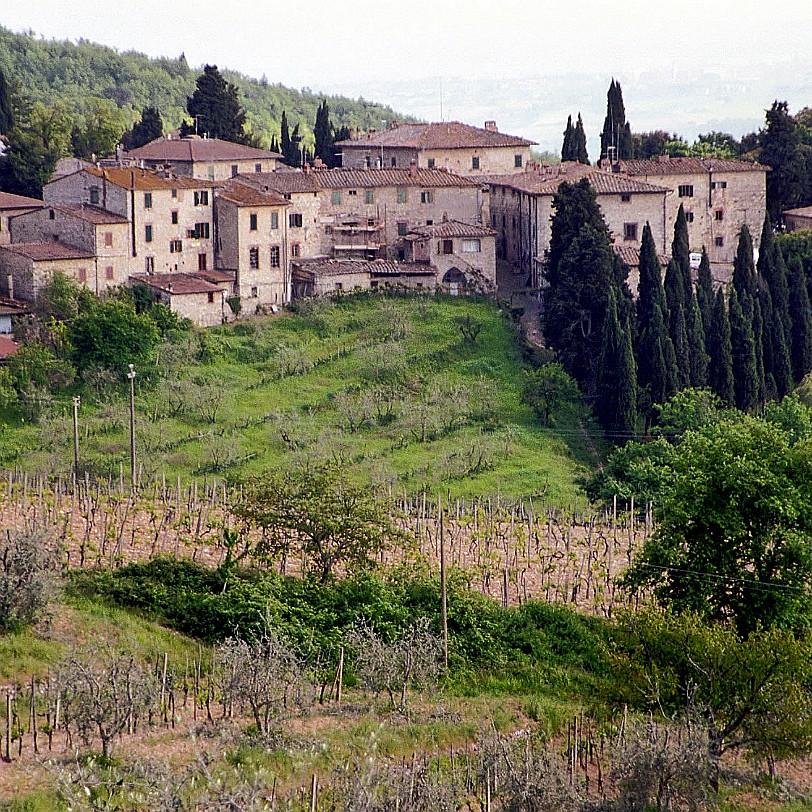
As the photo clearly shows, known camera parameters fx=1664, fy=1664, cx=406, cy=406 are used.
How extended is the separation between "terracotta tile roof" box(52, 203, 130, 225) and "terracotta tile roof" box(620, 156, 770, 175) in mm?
20228

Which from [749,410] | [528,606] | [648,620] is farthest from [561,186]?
[648,620]

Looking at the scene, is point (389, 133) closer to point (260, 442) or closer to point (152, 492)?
point (260, 442)

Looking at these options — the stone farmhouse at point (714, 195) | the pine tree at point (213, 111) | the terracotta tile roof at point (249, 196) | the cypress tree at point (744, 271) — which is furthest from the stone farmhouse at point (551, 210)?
the pine tree at point (213, 111)

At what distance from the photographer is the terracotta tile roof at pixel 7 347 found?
1895 inches

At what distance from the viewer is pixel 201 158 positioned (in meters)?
63.3

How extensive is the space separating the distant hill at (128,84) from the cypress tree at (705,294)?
5429cm

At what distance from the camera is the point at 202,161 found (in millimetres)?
63219

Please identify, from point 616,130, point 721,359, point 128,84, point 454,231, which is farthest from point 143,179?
point 128,84

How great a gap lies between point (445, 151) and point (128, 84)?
194 feet

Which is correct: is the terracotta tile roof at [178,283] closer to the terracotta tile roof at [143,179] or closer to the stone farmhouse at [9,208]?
the terracotta tile roof at [143,179]

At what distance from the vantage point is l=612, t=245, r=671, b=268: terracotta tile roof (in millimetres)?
57750

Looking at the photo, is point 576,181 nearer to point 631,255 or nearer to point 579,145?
point 631,255

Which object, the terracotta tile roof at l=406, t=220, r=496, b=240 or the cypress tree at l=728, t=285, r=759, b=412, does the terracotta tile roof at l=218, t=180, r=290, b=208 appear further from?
the cypress tree at l=728, t=285, r=759, b=412

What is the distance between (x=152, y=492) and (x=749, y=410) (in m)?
20.8
